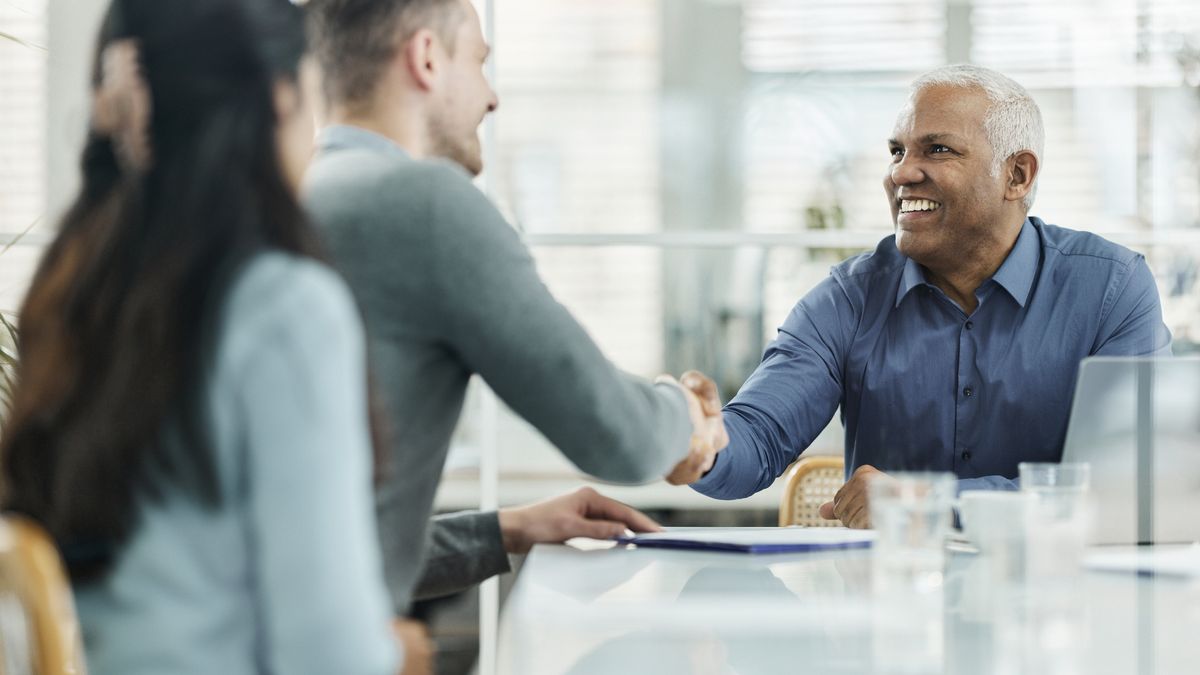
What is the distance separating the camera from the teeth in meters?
2.28

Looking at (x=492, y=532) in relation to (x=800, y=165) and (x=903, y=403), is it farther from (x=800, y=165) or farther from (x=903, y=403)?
(x=800, y=165)

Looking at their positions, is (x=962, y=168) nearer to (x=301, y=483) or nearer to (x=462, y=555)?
(x=462, y=555)

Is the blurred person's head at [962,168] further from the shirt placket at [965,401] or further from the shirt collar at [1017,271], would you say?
the shirt placket at [965,401]

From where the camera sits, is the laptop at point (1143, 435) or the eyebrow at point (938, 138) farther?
the eyebrow at point (938, 138)

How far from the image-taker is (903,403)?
2205 mm

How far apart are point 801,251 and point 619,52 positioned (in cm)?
80

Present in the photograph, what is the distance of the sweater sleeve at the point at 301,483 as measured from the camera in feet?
2.64

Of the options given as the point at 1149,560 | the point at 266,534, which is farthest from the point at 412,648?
the point at 1149,560

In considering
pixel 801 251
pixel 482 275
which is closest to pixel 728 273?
pixel 801 251

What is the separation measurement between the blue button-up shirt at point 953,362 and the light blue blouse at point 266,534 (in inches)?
51.3

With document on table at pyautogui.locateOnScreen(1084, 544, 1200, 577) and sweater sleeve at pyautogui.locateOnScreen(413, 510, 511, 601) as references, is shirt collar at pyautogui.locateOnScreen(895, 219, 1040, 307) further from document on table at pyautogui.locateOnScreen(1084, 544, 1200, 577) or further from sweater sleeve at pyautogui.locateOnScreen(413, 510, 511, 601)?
sweater sleeve at pyautogui.locateOnScreen(413, 510, 511, 601)

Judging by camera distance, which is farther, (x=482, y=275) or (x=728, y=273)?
(x=728, y=273)

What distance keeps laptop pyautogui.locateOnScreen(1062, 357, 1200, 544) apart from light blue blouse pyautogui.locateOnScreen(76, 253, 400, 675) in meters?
0.83

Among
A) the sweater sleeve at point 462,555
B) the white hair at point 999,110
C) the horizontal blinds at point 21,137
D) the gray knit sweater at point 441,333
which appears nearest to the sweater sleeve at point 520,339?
the gray knit sweater at point 441,333
